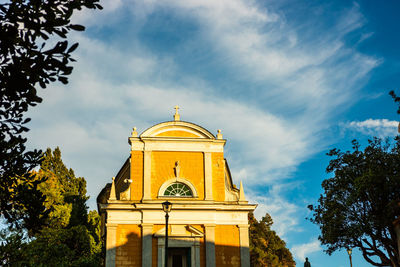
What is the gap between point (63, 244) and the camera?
25.0 metres

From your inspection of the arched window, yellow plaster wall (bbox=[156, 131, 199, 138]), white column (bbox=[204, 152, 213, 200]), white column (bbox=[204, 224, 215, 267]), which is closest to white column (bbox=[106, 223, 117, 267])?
the arched window

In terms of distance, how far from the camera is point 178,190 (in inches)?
885

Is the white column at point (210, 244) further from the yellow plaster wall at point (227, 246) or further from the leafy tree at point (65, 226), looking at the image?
the leafy tree at point (65, 226)

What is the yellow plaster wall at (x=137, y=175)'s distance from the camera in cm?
2197

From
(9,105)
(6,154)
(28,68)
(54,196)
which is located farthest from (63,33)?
(54,196)

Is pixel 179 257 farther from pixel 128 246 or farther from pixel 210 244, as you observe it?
pixel 128 246

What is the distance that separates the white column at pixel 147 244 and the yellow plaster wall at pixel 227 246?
3.39 m

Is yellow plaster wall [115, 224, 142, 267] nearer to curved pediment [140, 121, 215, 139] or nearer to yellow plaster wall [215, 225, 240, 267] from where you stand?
yellow plaster wall [215, 225, 240, 267]

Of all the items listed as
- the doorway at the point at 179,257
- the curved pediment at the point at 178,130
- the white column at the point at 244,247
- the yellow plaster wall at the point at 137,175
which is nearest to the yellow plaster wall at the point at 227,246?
the white column at the point at 244,247

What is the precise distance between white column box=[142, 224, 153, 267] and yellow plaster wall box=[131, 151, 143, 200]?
5.52ft

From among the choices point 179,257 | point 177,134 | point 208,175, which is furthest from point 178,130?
point 179,257

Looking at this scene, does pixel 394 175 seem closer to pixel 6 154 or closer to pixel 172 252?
pixel 172 252

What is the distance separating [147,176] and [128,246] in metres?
3.72

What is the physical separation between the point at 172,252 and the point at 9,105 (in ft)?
54.4
